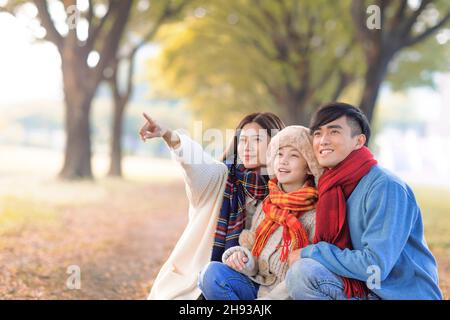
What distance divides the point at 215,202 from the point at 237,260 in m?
0.47

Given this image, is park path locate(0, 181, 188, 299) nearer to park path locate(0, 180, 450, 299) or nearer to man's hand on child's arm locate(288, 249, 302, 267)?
park path locate(0, 180, 450, 299)

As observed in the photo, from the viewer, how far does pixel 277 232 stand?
3107 millimetres

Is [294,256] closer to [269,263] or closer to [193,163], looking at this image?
[269,263]

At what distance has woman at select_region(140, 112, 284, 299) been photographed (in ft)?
10.9

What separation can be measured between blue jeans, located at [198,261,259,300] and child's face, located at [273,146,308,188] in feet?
1.84

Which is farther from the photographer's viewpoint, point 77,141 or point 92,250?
point 77,141

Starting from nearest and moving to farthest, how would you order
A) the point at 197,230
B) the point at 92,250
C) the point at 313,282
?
the point at 313,282
the point at 197,230
the point at 92,250

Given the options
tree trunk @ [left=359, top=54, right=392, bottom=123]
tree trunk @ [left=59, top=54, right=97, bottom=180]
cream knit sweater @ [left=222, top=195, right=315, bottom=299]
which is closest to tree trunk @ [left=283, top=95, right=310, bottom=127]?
tree trunk @ [left=59, top=54, right=97, bottom=180]

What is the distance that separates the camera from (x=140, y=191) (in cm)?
1672

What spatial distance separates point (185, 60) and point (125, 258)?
14.0m

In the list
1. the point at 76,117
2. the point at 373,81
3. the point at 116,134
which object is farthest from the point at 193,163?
the point at 116,134
